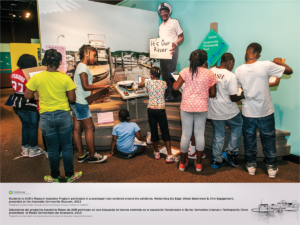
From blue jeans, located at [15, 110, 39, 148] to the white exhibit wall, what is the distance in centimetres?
107

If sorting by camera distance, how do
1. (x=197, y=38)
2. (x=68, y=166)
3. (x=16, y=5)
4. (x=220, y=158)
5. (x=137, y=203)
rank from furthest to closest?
(x=16, y=5)
(x=197, y=38)
(x=220, y=158)
(x=68, y=166)
(x=137, y=203)

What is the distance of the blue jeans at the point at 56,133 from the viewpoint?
199 centimetres

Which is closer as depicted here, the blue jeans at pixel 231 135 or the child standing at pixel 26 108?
the blue jeans at pixel 231 135

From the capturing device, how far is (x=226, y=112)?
2438 mm

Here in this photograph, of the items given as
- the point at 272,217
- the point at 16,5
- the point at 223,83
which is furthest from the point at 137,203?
the point at 16,5

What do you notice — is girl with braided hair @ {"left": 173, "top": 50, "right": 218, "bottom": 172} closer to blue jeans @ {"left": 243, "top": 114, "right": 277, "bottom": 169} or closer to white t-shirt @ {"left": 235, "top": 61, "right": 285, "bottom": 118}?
white t-shirt @ {"left": 235, "top": 61, "right": 285, "bottom": 118}

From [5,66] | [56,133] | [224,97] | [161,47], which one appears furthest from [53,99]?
[5,66]

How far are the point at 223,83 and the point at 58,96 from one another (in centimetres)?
184

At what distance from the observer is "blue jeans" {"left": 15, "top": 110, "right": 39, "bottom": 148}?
9.70 feet

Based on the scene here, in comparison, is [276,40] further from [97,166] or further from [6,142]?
[6,142]

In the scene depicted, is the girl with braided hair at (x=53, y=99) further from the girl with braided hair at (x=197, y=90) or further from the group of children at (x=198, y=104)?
the girl with braided hair at (x=197, y=90)

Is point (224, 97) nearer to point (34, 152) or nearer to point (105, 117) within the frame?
point (105, 117)

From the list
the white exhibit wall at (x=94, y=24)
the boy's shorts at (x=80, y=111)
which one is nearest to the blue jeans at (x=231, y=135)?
the boy's shorts at (x=80, y=111)

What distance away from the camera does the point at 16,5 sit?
26.9ft
